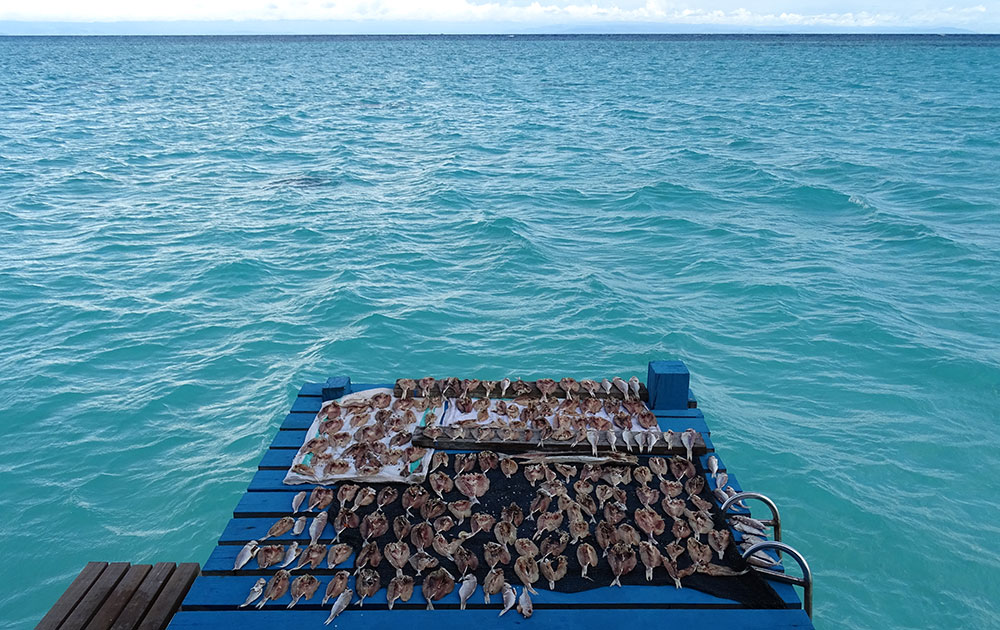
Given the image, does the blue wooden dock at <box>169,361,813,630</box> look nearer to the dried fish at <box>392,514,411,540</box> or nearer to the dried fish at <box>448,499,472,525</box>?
the dried fish at <box>392,514,411,540</box>

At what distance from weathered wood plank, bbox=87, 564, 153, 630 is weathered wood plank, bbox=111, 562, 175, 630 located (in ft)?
0.16

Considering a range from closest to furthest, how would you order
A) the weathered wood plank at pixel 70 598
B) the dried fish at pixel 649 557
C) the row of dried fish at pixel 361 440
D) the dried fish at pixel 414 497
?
the dried fish at pixel 649 557 < the weathered wood plank at pixel 70 598 < the dried fish at pixel 414 497 < the row of dried fish at pixel 361 440

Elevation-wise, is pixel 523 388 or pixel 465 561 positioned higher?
pixel 465 561

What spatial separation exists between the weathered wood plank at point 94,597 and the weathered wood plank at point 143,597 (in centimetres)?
27

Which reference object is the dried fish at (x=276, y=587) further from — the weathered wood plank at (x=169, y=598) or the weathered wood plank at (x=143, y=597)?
the weathered wood plank at (x=143, y=597)

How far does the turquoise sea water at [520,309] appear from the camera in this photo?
432 inches

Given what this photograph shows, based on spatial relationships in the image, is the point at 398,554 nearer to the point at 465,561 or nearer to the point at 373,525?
the point at 373,525

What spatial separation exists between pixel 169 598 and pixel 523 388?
14.7ft

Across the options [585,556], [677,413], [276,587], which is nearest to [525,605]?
[585,556]

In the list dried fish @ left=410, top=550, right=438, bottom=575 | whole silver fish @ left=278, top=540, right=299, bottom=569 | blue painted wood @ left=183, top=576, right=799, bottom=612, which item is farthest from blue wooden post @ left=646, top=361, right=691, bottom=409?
whole silver fish @ left=278, top=540, right=299, bottom=569

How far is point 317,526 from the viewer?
639cm

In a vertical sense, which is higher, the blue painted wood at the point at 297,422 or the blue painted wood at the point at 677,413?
the blue painted wood at the point at 677,413

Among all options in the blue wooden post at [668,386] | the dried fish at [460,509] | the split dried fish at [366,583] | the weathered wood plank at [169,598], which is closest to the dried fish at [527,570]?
the dried fish at [460,509]

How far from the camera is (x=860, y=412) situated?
13406 mm
